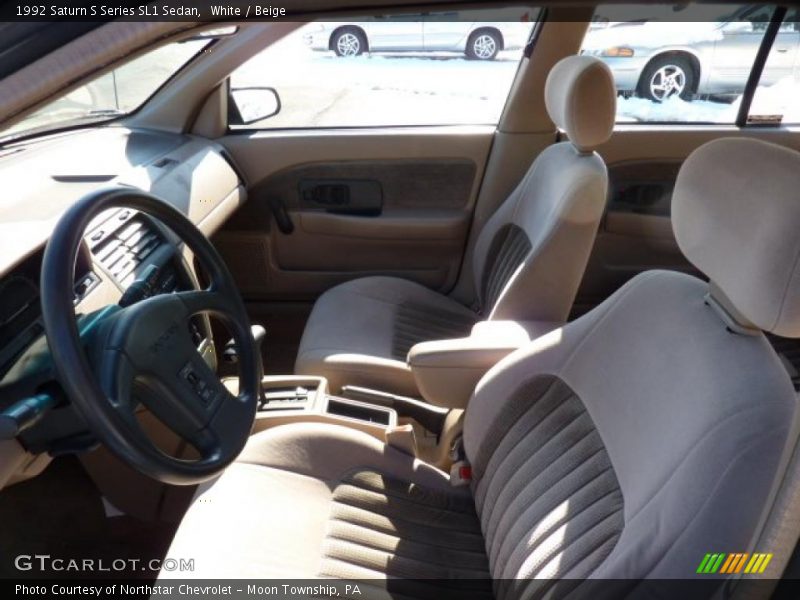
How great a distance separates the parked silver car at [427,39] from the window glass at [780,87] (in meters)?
0.92

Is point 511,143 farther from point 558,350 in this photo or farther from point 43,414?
point 43,414

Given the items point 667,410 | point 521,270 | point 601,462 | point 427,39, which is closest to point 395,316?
point 521,270

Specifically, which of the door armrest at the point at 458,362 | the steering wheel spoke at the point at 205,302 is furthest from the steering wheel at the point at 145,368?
the door armrest at the point at 458,362

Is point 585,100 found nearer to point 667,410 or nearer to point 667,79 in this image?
point 667,410

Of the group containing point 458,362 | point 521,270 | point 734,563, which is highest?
point 734,563

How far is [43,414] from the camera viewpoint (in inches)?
43.9

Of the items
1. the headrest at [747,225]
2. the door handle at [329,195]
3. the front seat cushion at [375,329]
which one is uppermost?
the headrest at [747,225]

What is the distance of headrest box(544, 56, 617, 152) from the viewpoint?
1755 millimetres

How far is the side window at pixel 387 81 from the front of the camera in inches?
102

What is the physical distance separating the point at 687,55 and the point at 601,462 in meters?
2.05

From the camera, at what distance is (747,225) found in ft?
3.20

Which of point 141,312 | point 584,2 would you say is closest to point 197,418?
point 141,312

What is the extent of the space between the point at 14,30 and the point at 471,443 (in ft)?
3.54

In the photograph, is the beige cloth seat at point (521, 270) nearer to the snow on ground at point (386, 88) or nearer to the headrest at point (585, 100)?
the headrest at point (585, 100)
